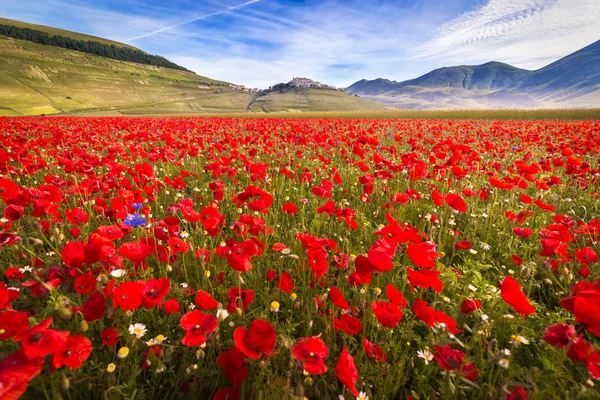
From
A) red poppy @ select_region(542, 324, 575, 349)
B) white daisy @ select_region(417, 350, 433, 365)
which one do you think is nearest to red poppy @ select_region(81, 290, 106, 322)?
white daisy @ select_region(417, 350, 433, 365)

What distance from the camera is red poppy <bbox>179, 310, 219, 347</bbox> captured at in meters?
1.30

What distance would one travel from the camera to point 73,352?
1.16 m

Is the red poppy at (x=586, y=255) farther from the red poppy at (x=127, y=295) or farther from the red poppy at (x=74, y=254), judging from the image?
the red poppy at (x=74, y=254)

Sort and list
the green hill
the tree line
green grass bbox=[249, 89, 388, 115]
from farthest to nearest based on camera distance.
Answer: the tree line < the green hill < green grass bbox=[249, 89, 388, 115]

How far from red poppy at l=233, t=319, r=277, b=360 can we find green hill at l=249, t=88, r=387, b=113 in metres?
128

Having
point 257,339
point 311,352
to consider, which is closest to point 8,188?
point 257,339

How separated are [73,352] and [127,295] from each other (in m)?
0.27

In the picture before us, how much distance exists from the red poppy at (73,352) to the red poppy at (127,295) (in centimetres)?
18

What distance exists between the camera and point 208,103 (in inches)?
5079

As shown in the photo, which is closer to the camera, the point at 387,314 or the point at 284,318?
the point at 387,314

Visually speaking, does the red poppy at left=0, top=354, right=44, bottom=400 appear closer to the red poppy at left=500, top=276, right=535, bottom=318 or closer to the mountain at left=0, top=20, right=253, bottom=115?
the red poppy at left=500, top=276, right=535, bottom=318

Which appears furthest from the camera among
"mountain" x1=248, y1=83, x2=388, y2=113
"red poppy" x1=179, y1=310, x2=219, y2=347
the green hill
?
"mountain" x1=248, y1=83, x2=388, y2=113

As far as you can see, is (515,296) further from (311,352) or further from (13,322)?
(13,322)

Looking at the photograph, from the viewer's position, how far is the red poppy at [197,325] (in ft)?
4.26
